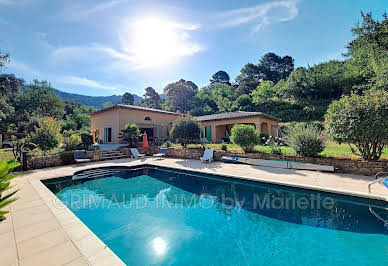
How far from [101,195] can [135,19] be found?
8.88 m

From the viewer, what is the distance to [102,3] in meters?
8.81

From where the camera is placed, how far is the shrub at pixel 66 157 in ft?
40.0

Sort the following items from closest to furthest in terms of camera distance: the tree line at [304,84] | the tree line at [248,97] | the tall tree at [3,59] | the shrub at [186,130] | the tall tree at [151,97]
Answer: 1. the tree line at [304,84]
2. the shrub at [186,130]
3. the tall tree at [3,59]
4. the tree line at [248,97]
5. the tall tree at [151,97]

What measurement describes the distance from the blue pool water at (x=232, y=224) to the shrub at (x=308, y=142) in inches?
146

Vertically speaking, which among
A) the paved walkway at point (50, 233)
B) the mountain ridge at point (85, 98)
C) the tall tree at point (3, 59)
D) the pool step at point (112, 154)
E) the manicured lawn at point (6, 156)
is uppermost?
the mountain ridge at point (85, 98)

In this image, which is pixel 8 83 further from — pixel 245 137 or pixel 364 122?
pixel 364 122

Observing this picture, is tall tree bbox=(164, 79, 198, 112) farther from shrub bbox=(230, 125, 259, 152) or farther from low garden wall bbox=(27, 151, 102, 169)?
Answer: shrub bbox=(230, 125, 259, 152)

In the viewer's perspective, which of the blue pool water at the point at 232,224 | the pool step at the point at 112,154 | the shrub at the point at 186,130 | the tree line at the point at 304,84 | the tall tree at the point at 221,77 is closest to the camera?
the blue pool water at the point at 232,224

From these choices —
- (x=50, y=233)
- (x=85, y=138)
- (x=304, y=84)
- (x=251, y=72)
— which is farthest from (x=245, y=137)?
(x=251, y=72)

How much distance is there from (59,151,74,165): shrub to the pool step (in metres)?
2.26

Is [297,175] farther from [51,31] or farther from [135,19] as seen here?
[51,31]

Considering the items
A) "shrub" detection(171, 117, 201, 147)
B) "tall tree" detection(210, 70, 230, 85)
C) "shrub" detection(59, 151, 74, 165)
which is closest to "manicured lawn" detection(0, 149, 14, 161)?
"shrub" detection(59, 151, 74, 165)

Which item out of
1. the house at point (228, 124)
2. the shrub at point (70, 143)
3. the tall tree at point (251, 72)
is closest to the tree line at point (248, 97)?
the tall tree at point (251, 72)

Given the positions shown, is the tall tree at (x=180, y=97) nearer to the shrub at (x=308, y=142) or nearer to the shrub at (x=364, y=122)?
the shrub at (x=308, y=142)
